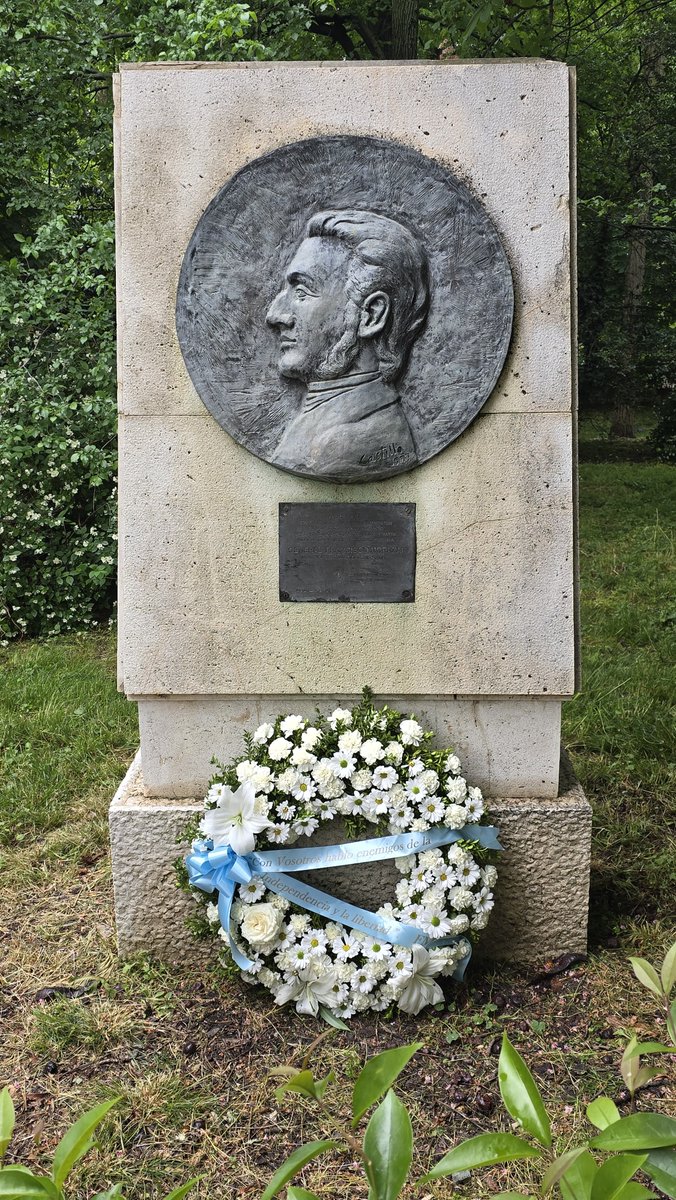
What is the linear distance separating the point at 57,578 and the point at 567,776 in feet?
13.9

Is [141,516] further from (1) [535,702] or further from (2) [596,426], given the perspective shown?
(2) [596,426]

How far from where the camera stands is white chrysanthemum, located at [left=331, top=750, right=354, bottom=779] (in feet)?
9.07

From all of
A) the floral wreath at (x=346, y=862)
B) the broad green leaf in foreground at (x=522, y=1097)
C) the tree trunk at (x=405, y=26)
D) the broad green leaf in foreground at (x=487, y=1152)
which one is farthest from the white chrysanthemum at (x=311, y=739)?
the tree trunk at (x=405, y=26)

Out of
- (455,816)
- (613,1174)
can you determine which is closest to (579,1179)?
(613,1174)

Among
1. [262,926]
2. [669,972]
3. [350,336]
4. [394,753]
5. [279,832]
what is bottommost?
[262,926]

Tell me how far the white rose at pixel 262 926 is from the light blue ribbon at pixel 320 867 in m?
0.06

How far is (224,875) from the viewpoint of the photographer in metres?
2.75

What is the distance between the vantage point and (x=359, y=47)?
26.3 feet

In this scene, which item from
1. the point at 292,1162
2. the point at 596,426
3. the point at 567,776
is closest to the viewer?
the point at 292,1162

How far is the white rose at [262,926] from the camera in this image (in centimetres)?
271

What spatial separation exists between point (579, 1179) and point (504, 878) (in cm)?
214

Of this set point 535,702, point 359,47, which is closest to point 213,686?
point 535,702

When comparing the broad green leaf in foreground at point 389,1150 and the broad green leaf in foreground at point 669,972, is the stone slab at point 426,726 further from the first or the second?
the broad green leaf in foreground at point 389,1150

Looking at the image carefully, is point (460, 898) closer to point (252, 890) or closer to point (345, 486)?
point (252, 890)
